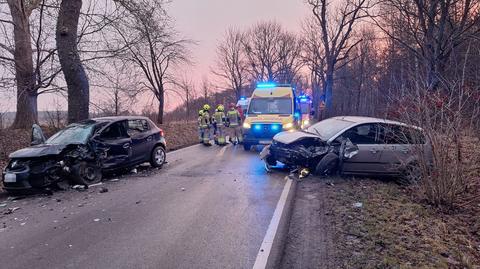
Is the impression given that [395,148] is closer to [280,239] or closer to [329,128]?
[329,128]

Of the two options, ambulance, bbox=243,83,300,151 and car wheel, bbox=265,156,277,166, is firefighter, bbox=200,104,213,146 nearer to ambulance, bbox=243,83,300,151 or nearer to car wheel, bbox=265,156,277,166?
ambulance, bbox=243,83,300,151

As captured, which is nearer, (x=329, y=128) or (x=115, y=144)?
(x=329, y=128)

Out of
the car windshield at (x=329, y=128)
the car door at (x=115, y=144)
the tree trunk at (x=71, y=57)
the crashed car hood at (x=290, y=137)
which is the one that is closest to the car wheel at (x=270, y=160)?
the crashed car hood at (x=290, y=137)

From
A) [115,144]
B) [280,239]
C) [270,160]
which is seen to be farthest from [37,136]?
[280,239]

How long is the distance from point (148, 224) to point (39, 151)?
4.02 metres

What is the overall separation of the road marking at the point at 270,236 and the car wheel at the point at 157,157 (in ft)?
16.8

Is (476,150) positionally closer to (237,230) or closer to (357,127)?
(357,127)

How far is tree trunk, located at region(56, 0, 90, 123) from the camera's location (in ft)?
42.4

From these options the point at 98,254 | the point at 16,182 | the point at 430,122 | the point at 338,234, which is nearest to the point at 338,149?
the point at 430,122

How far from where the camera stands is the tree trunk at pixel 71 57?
509 inches

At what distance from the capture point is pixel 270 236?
5086 millimetres

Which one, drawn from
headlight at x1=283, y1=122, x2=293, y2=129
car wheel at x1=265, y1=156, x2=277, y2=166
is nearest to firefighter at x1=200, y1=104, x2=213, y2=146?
headlight at x1=283, y1=122, x2=293, y2=129

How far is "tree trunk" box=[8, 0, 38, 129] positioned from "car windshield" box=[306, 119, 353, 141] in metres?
10.1

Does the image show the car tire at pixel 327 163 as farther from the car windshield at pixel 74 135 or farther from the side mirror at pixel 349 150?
the car windshield at pixel 74 135
